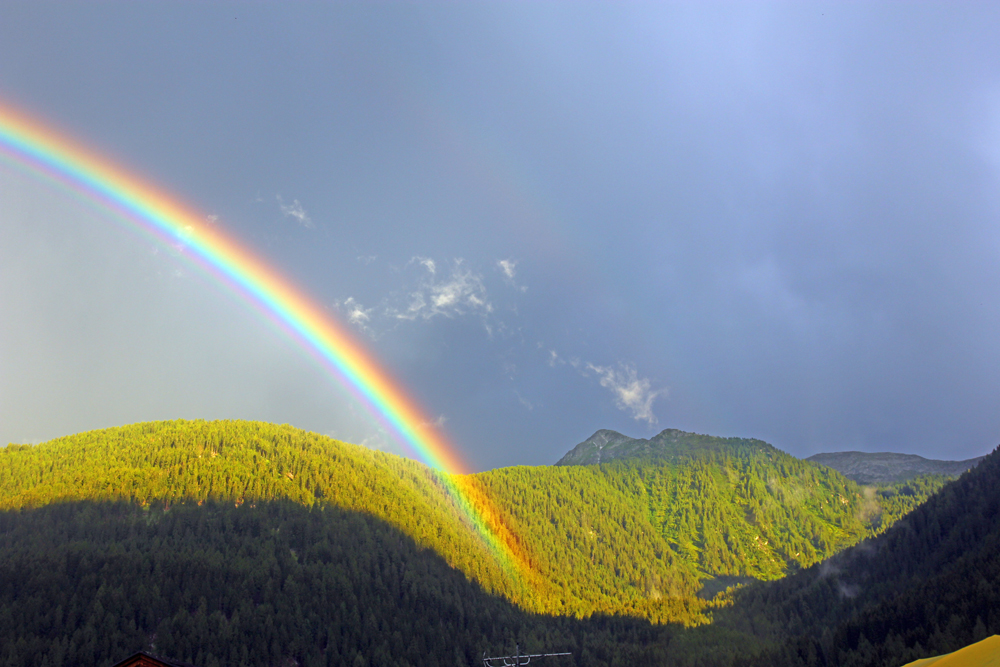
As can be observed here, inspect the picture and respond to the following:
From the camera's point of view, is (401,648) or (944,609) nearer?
(944,609)

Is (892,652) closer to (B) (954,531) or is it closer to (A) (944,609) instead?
(A) (944,609)

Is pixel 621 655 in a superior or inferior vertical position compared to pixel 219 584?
inferior

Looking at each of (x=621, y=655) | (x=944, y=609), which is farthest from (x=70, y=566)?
(x=944, y=609)

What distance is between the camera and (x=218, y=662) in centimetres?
14538

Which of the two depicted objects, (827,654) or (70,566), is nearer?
(827,654)

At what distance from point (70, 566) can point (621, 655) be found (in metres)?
148

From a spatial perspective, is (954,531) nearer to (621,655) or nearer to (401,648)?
(621,655)

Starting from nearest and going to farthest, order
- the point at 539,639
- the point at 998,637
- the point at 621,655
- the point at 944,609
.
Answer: the point at 998,637
the point at 944,609
the point at 621,655
the point at 539,639

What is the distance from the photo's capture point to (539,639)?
19738cm

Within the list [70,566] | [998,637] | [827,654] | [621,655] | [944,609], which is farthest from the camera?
[621,655]

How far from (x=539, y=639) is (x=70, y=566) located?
131m

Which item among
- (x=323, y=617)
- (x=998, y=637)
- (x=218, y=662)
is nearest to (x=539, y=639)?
(x=323, y=617)

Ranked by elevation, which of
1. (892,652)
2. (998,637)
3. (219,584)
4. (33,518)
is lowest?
(892,652)

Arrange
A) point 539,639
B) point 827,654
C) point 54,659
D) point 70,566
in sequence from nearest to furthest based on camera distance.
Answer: point 54,659, point 827,654, point 70,566, point 539,639
